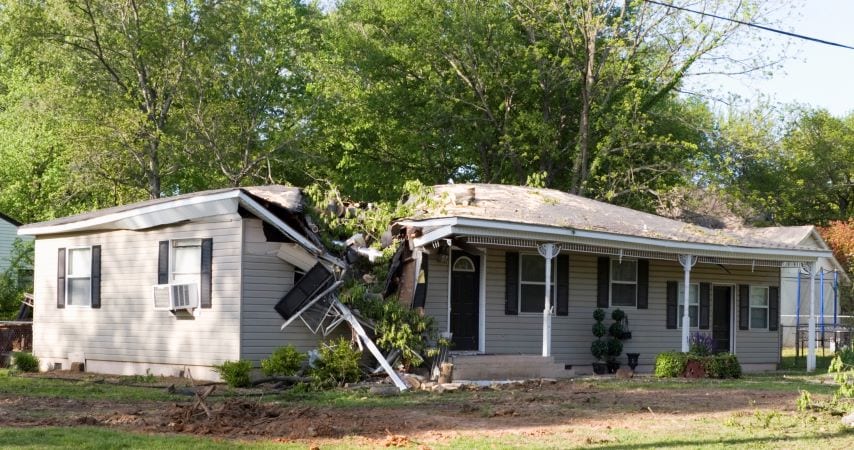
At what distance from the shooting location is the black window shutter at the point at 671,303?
79.9ft

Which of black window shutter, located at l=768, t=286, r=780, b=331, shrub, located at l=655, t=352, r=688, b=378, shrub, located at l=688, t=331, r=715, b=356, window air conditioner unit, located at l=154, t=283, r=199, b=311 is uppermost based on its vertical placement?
window air conditioner unit, located at l=154, t=283, r=199, b=311

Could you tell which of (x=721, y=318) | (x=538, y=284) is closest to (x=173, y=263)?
(x=538, y=284)

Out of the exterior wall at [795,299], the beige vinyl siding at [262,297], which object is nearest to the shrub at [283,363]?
the beige vinyl siding at [262,297]

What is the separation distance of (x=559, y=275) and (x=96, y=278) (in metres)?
9.48

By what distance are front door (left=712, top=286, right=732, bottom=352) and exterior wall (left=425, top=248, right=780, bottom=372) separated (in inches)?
7.9

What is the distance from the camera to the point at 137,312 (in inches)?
805

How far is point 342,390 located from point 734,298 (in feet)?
41.8

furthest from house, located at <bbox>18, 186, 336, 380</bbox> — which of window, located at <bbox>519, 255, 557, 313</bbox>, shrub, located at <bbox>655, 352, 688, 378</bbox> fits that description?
shrub, located at <bbox>655, 352, 688, 378</bbox>

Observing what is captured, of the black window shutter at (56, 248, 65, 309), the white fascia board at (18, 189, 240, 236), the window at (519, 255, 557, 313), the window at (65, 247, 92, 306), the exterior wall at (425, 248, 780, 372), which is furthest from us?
the black window shutter at (56, 248, 65, 309)

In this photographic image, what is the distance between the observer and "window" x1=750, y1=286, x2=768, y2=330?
87.6ft

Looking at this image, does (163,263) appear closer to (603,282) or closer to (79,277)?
(79,277)

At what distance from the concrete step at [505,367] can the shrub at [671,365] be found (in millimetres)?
2010

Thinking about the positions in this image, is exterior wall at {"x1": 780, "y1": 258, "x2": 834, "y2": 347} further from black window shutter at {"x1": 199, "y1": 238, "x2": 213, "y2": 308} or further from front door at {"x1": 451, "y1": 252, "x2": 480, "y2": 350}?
black window shutter at {"x1": 199, "y1": 238, "x2": 213, "y2": 308}

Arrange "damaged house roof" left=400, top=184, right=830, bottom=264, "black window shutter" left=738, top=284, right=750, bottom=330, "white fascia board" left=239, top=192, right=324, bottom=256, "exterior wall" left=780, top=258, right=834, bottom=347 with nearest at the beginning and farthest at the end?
"white fascia board" left=239, top=192, right=324, bottom=256, "damaged house roof" left=400, top=184, right=830, bottom=264, "black window shutter" left=738, top=284, right=750, bottom=330, "exterior wall" left=780, top=258, right=834, bottom=347
